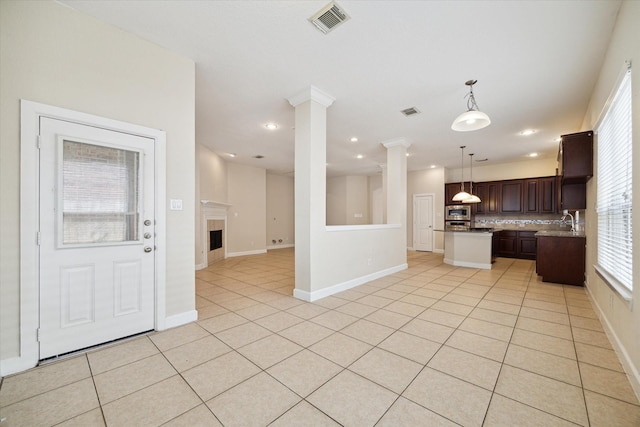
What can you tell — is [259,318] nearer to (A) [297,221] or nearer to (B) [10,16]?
(A) [297,221]

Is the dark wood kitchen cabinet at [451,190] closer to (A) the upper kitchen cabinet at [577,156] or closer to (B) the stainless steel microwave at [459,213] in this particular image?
(B) the stainless steel microwave at [459,213]

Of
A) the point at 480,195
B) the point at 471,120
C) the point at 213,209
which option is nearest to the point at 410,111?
the point at 471,120

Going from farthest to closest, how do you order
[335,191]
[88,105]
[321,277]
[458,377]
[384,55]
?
[335,191]
[321,277]
[384,55]
[88,105]
[458,377]

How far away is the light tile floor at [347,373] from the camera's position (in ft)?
5.06

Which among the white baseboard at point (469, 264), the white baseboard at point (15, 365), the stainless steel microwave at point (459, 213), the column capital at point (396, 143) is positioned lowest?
the white baseboard at point (469, 264)

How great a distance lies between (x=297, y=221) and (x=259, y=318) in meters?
1.41

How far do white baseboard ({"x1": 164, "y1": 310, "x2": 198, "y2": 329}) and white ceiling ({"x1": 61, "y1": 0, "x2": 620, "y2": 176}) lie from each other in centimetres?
289

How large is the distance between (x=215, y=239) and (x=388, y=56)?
597cm

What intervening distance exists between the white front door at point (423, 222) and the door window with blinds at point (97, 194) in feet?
28.7

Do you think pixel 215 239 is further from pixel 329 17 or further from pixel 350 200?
pixel 329 17

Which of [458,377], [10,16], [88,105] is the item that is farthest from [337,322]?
[10,16]

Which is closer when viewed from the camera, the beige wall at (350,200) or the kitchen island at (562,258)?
the kitchen island at (562,258)

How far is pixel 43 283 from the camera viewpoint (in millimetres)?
2090

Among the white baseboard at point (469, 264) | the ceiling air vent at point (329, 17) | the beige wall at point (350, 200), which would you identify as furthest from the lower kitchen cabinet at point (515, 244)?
the ceiling air vent at point (329, 17)
